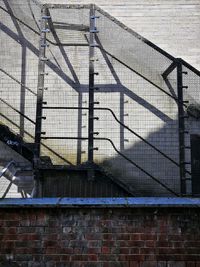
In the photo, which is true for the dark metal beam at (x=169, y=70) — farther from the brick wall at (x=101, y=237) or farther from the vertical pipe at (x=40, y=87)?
the brick wall at (x=101, y=237)

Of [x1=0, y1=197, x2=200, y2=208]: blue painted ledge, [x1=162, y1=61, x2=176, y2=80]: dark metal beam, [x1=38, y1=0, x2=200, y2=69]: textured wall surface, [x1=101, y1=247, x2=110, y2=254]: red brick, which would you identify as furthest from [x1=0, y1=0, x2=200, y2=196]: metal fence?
[x1=101, y1=247, x2=110, y2=254]: red brick

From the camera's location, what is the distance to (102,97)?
307 inches

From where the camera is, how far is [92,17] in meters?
6.93

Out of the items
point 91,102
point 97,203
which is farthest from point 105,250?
point 91,102

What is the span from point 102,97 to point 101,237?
172 inches

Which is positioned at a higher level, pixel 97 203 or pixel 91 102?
pixel 91 102

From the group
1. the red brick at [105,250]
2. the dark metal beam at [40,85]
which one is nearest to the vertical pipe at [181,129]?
the dark metal beam at [40,85]

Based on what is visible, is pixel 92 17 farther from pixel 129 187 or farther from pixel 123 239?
pixel 123 239

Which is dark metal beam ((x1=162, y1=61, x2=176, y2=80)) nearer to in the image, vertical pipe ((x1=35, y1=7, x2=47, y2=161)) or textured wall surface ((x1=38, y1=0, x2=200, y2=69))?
textured wall surface ((x1=38, y1=0, x2=200, y2=69))

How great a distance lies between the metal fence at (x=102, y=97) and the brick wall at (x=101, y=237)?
7.70 feet

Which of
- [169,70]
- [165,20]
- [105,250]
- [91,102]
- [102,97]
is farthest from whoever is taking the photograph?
A: [165,20]

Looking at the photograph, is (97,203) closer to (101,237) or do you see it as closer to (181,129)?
(101,237)

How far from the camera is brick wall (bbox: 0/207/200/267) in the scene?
3.70 m

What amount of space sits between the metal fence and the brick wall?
2.35 metres
